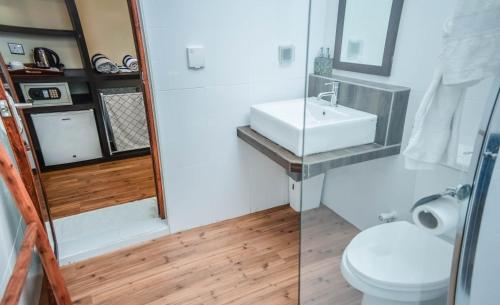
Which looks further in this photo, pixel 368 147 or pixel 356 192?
pixel 356 192

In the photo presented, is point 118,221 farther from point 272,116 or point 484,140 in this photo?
point 484,140

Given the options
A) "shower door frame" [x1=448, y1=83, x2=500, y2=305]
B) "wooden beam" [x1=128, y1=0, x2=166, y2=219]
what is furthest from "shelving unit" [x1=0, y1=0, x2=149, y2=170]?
"shower door frame" [x1=448, y1=83, x2=500, y2=305]

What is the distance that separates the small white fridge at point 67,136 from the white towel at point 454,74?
3089 mm

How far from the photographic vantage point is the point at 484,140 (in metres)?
0.63

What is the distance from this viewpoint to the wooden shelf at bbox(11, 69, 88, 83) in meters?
2.70

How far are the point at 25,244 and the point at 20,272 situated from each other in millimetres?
140

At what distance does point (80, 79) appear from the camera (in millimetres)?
2955

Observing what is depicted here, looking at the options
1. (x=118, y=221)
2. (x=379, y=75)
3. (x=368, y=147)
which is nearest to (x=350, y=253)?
(x=368, y=147)

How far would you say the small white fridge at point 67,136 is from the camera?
2.91 meters

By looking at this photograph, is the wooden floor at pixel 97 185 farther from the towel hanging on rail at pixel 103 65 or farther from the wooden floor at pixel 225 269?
the towel hanging on rail at pixel 103 65

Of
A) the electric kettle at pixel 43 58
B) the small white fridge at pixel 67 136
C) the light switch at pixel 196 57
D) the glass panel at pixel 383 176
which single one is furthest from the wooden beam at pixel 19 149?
the electric kettle at pixel 43 58

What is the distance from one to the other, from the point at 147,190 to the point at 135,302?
50.0 inches

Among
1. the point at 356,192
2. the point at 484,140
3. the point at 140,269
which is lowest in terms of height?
the point at 140,269

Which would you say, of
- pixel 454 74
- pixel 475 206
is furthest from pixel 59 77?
pixel 475 206
